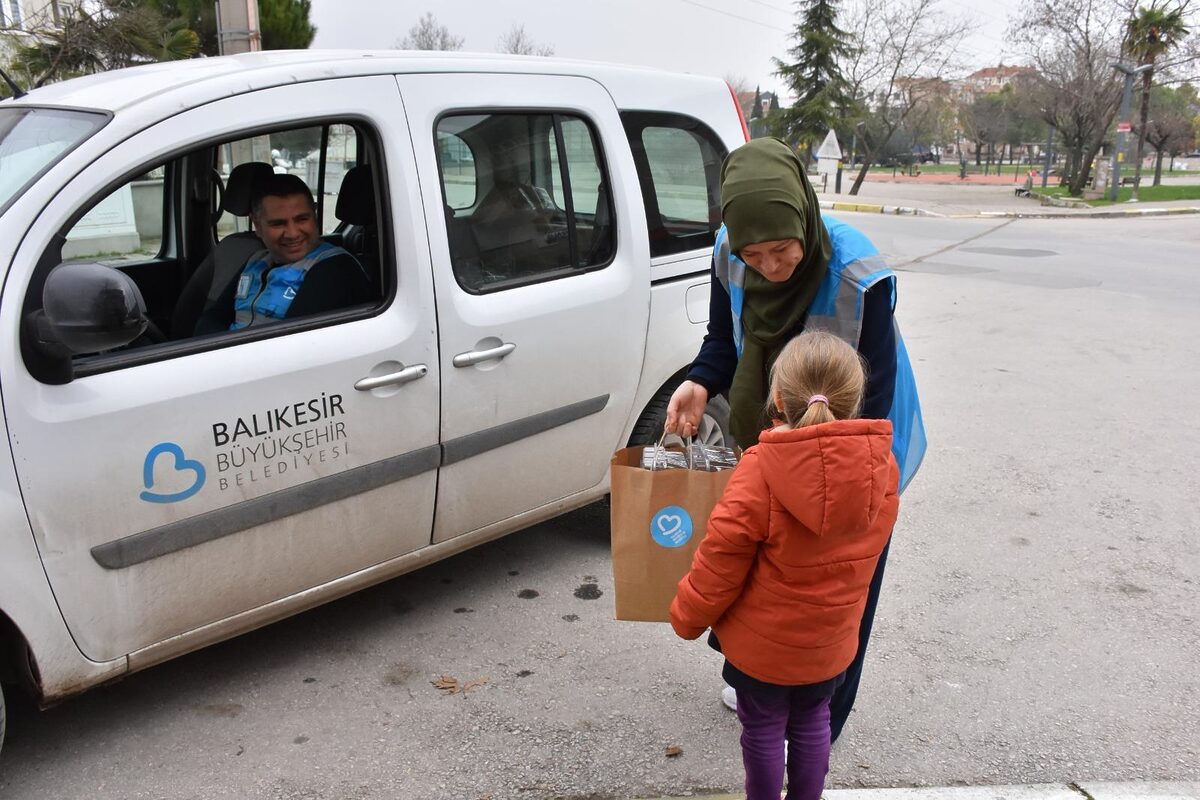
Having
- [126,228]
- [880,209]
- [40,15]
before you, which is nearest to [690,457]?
[126,228]

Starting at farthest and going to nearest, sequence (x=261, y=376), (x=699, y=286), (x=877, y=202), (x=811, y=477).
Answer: (x=877, y=202) < (x=699, y=286) < (x=261, y=376) < (x=811, y=477)

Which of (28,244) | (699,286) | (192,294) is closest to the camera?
(28,244)

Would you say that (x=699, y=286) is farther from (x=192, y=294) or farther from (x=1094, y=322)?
(x=1094, y=322)

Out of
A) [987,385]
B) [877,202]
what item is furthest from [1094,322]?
[877,202]

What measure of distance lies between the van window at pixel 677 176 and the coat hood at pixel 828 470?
5.93ft

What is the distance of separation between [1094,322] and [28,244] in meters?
9.16

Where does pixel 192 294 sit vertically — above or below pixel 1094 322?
above

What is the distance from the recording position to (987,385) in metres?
6.98

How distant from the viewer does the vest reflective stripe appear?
313 centimetres

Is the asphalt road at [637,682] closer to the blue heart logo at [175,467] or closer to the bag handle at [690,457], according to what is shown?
the blue heart logo at [175,467]

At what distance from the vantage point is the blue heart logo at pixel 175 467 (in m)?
2.52

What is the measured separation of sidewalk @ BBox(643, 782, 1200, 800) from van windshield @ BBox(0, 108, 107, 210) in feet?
7.72

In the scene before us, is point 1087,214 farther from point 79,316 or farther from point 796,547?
point 79,316

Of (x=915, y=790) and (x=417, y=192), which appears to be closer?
(x=915, y=790)
